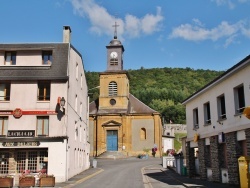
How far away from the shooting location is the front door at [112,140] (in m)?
55.1

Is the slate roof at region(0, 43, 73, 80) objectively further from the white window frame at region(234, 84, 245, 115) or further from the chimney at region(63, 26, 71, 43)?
the white window frame at region(234, 84, 245, 115)

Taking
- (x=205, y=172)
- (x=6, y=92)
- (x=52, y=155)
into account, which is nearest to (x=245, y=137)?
(x=205, y=172)

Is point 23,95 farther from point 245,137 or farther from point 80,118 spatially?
point 245,137

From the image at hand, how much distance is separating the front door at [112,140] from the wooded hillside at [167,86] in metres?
49.2

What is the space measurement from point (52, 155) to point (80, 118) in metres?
9.07

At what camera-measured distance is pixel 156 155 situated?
53.6 m

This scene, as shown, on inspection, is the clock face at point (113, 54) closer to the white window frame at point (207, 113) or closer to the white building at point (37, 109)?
the white building at point (37, 109)

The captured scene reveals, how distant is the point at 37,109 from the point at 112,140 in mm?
30711

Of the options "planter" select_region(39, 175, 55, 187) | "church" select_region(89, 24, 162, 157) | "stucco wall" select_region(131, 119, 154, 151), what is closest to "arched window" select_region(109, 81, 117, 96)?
"church" select_region(89, 24, 162, 157)

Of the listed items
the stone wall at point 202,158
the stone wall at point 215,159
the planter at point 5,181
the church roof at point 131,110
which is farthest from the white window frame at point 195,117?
the church roof at point 131,110

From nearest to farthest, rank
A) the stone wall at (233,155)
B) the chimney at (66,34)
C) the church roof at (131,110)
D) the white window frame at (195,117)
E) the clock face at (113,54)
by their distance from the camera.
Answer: the stone wall at (233,155) < the white window frame at (195,117) < the chimney at (66,34) < the church roof at (131,110) < the clock face at (113,54)

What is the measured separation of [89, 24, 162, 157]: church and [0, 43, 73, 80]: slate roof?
29.0 metres


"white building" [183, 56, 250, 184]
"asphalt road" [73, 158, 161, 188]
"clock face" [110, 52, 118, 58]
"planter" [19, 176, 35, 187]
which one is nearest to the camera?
"white building" [183, 56, 250, 184]

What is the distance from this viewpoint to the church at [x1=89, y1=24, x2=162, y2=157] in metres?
54.5
